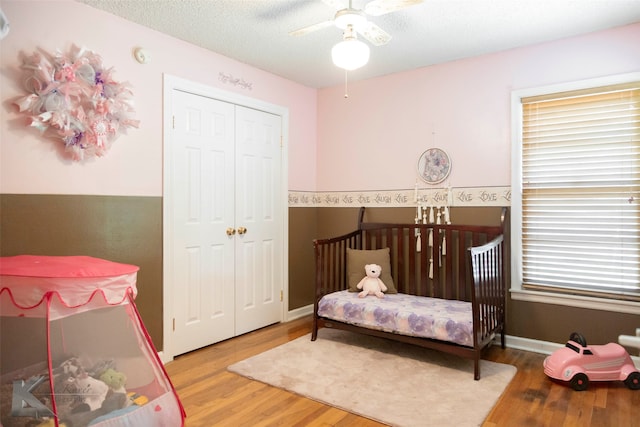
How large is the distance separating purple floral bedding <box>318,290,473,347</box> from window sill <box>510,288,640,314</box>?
0.44 meters

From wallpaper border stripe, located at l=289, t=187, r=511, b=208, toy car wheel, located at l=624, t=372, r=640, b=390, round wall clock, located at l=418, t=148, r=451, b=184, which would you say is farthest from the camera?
round wall clock, located at l=418, t=148, r=451, b=184

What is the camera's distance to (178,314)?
10.0 feet

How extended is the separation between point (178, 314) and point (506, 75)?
3.09m

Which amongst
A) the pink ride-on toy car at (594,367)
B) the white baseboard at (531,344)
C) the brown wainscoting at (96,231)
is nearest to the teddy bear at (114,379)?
the brown wainscoting at (96,231)

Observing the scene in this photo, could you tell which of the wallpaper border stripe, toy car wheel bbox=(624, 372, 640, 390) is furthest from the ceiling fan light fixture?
toy car wheel bbox=(624, 372, 640, 390)

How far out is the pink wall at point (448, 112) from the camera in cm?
295

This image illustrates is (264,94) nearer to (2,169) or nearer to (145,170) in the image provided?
(145,170)

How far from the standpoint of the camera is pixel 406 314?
2902 mm

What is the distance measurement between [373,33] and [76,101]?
5.66 ft

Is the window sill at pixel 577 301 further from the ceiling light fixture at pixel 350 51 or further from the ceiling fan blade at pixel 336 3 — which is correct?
the ceiling fan blade at pixel 336 3

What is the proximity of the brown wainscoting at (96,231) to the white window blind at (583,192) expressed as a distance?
2727 mm

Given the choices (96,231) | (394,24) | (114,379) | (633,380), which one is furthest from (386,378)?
(394,24)

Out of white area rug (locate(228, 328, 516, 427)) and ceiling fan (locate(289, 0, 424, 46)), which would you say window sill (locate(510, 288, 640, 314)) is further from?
ceiling fan (locate(289, 0, 424, 46))

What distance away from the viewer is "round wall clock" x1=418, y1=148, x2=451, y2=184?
353cm
